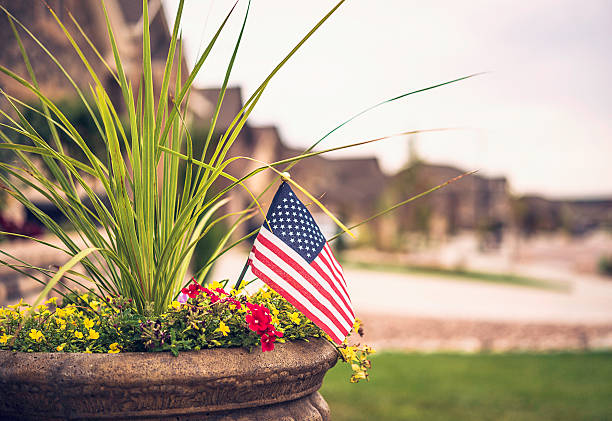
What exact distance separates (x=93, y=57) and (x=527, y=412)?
31.1 ft

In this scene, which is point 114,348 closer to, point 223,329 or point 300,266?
point 223,329

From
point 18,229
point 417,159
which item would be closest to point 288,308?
point 18,229

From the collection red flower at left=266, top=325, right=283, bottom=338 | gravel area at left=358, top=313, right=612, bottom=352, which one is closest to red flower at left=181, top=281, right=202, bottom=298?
red flower at left=266, top=325, right=283, bottom=338

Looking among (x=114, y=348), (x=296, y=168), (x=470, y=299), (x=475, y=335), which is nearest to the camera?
(x=114, y=348)

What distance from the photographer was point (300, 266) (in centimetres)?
200

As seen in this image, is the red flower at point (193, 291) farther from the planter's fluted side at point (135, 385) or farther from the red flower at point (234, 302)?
the planter's fluted side at point (135, 385)

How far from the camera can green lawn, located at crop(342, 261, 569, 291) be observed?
1747 centimetres

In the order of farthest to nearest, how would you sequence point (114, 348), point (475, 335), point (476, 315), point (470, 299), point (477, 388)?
point (470, 299)
point (476, 315)
point (475, 335)
point (477, 388)
point (114, 348)

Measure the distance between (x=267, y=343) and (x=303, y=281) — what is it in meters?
0.30

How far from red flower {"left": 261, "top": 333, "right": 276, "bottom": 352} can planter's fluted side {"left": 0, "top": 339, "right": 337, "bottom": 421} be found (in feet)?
0.14

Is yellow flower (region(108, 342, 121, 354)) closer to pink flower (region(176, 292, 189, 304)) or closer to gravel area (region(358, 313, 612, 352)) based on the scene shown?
pink flower (region(176, 292, 189, 304))

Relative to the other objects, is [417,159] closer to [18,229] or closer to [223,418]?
[18,229]

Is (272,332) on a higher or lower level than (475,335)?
higher

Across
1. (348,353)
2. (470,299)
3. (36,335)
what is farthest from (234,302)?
(470,299)
